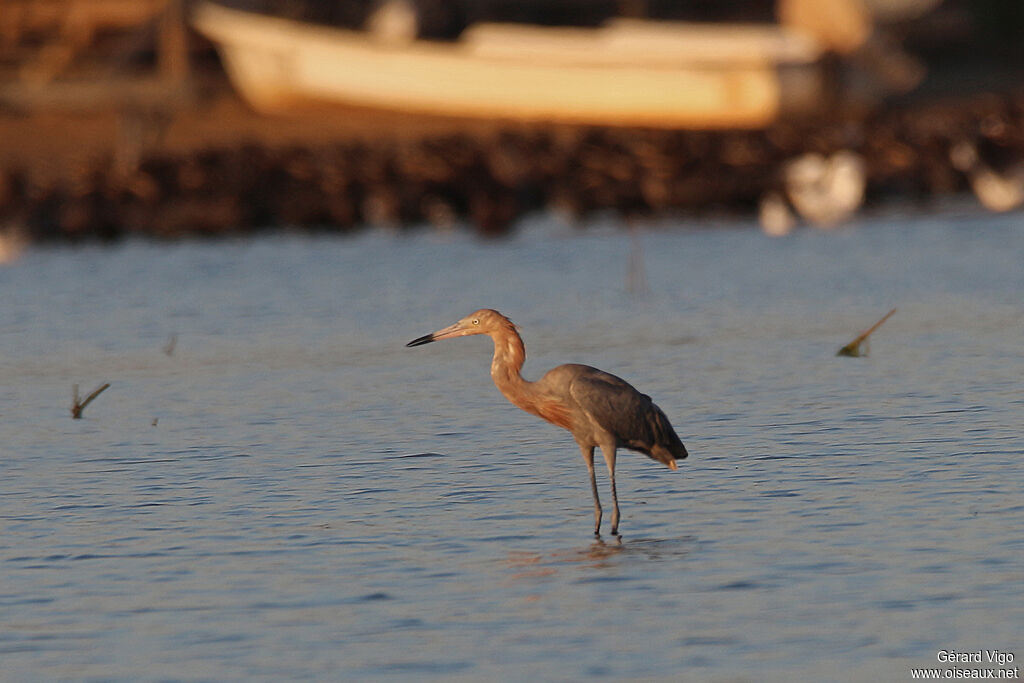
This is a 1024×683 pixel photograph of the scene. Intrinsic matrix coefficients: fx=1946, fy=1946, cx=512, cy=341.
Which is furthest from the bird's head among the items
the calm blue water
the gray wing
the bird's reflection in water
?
the bird's reflection in water

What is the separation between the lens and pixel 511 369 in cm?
1177

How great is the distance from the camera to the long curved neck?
11766mm

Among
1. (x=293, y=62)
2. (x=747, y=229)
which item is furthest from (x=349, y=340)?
(x=293, y=62)

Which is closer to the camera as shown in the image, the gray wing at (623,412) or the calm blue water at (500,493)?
the calm blue water at (500,493)

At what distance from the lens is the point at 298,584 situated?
34.2ft

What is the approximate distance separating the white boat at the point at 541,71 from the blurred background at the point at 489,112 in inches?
2.3

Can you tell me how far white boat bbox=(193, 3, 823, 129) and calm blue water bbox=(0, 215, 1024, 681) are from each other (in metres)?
18.9

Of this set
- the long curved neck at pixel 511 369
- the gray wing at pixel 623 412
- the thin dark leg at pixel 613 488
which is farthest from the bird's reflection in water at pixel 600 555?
the long curved neck at pixel 511 369

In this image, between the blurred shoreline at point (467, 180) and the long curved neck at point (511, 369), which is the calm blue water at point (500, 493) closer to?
the long curved neck at point (511, 369)

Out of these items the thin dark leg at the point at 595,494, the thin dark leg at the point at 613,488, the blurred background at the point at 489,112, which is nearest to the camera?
the thin dark leg at the point at 613,488

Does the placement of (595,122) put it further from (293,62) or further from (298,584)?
(298,584)

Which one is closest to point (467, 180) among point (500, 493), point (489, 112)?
point (489, 112)

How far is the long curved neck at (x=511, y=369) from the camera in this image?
463 inches

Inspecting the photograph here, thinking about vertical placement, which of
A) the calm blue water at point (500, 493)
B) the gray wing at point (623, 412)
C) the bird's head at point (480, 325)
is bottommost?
the calm blue water at point (500, 493)
